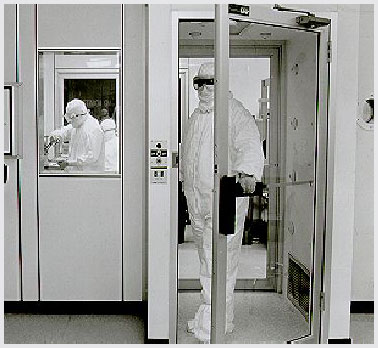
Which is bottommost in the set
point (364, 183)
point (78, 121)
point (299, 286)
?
point (299, 286)

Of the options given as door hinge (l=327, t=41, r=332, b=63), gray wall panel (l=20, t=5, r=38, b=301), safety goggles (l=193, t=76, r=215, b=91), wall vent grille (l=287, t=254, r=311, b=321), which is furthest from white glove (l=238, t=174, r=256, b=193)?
gray wall panel (l=20, t=5, r=38, b=301)

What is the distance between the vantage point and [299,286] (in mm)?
3338

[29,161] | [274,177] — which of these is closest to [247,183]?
[274,177]

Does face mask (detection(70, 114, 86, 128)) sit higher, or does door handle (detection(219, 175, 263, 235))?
face mask (detection(70, 114, 86, 128))

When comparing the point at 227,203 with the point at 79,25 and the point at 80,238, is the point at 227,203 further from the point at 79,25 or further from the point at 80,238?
the point at 79,25

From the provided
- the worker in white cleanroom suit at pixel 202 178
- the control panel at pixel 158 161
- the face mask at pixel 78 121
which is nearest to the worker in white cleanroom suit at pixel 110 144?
the face mask at pixel 78 121

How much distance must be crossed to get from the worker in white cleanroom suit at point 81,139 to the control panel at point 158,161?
0.91 meters

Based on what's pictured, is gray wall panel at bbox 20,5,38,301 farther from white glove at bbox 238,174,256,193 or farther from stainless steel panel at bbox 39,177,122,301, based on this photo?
white glove at bbox 238,174,256,193

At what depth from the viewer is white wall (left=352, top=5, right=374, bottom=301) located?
422 cm

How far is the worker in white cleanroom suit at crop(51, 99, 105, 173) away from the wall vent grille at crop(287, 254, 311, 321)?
1.59 meters

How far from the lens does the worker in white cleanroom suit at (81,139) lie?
13.8 feet

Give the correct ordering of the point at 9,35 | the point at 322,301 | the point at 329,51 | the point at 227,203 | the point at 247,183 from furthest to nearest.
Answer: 1. the point at 9,35
2. the point at 322,301
3. the point at 329,51
4. the point at 247,183
5. the point at 227,203

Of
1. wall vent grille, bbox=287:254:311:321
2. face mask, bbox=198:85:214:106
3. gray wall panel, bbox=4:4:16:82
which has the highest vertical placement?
gray wall panel, bbox=4:4:16:82

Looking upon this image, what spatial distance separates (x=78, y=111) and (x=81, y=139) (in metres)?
0.20
